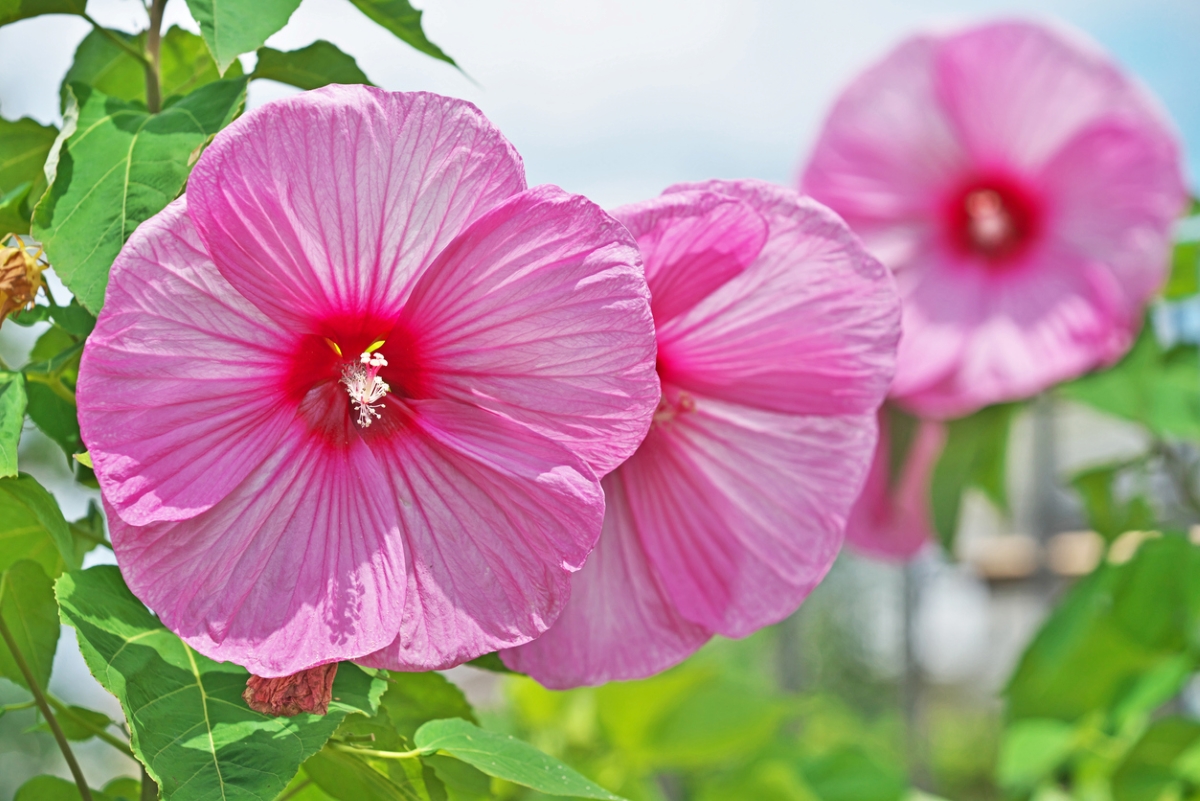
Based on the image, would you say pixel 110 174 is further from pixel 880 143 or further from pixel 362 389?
pixel 880 143

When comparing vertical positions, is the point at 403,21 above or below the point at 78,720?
above

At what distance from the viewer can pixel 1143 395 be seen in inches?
46.5

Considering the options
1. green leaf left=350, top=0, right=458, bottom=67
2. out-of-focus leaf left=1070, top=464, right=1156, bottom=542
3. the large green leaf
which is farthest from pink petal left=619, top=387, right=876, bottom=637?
out-of-focus leaf left=1070, top=464, right=1156, bottom=542

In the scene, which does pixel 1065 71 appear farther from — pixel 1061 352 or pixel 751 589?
pixel 751 589

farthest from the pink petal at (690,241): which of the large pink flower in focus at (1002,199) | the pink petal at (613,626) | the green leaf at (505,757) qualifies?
the large pink flower in focus at (1002,199)

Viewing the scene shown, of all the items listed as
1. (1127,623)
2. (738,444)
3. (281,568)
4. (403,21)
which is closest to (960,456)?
(1127,623)

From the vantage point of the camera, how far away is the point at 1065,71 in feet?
3.78

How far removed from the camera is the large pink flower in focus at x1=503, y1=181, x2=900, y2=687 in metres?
0.54

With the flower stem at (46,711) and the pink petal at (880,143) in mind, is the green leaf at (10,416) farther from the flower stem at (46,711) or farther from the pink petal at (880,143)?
the pink petal at (880,143)

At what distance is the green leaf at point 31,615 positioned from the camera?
52cm

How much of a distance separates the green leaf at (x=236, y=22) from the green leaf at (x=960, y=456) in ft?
3.02

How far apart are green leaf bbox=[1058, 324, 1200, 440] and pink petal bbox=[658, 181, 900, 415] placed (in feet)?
2.44

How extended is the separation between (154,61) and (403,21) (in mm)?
140

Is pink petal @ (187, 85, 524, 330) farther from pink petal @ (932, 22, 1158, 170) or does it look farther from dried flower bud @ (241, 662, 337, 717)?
pink petal @ (932, 22, 1158, 170)
